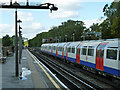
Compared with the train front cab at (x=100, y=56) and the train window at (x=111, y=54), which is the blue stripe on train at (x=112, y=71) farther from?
the train front cab at (x=100, y=56)

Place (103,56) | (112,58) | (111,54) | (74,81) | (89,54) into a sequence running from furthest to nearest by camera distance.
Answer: (89,54), (74,81), (103,56), (111,54), (112,58)

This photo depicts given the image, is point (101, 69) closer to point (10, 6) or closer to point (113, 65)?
point (113, 65)

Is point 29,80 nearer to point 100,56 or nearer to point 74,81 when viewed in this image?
point 74,81

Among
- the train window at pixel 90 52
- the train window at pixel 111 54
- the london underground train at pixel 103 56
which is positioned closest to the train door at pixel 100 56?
the london underground train at pixel 103 56

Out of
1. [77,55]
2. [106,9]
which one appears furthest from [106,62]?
[106,9]

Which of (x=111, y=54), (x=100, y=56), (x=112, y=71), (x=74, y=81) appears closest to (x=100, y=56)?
(x=100, y=56)

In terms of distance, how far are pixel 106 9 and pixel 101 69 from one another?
52.1 m

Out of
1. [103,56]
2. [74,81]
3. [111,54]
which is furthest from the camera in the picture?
[74,81]

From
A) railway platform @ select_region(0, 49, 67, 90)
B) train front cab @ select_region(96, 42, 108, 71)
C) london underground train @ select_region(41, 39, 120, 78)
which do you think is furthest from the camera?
train front cab @ select_region(96, 42, 108, 71)

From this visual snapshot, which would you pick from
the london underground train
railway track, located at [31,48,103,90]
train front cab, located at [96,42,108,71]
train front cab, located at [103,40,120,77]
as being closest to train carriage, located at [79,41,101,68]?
the london underground train

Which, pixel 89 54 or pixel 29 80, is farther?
pixel 89 54

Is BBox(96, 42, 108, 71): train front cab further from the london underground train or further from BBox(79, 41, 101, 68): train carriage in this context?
BBox(79, 41, 101, 68): train carriage

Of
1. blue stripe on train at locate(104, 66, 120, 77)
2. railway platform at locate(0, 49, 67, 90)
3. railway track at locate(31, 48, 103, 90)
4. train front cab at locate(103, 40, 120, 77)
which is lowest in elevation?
railway track at locate(31, 48, 103, 90)

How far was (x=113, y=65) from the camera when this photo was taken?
1405 cm
